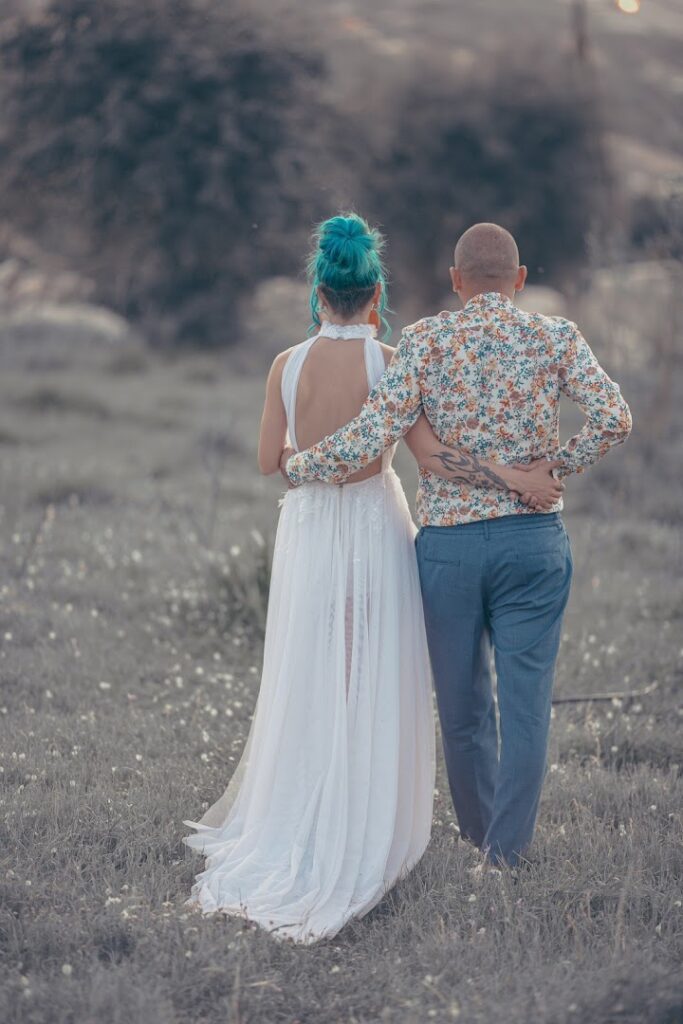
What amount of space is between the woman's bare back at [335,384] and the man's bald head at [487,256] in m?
0.38

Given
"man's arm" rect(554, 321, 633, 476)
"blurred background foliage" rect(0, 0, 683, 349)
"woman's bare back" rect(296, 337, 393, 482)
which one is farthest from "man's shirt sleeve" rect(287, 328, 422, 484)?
"blurred background foliage" rect(0, 0, 683, 349)

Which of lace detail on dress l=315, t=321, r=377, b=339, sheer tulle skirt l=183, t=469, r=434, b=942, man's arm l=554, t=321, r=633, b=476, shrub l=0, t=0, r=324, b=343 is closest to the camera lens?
man's arm l=554, t=321, r=633, b=476

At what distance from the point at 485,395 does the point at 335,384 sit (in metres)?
0.49

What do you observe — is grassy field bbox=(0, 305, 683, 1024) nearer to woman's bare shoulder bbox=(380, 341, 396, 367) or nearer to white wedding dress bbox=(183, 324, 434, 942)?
white wedding dress bbox=(183, 324, 434, 942)

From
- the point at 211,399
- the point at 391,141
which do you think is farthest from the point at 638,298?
the point at 391,141

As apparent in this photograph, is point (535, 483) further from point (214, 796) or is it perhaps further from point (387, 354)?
point (214, 796)

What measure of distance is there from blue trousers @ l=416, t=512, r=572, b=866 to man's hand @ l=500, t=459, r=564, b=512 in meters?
0.08

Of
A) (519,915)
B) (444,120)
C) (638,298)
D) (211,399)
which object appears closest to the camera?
(519,915)

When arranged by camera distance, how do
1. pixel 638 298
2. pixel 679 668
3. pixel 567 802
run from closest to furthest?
pixel 567 802, pixel 679 668, pixel 638 298

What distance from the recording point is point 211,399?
52.4 ft

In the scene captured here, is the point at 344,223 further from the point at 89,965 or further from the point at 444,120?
the point at 444,120

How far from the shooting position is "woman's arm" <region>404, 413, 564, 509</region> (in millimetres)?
3814

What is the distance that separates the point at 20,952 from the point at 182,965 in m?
0.48

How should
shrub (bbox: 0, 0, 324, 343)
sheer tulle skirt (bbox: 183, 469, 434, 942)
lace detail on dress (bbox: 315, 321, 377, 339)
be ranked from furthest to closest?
shrub (bbox: 0, 0, 324, 343) < lace detail on dress (bbox: 315, 321, 377, 339) < sheer tulle skirt (bbox: 183, 469, 434, 942)
